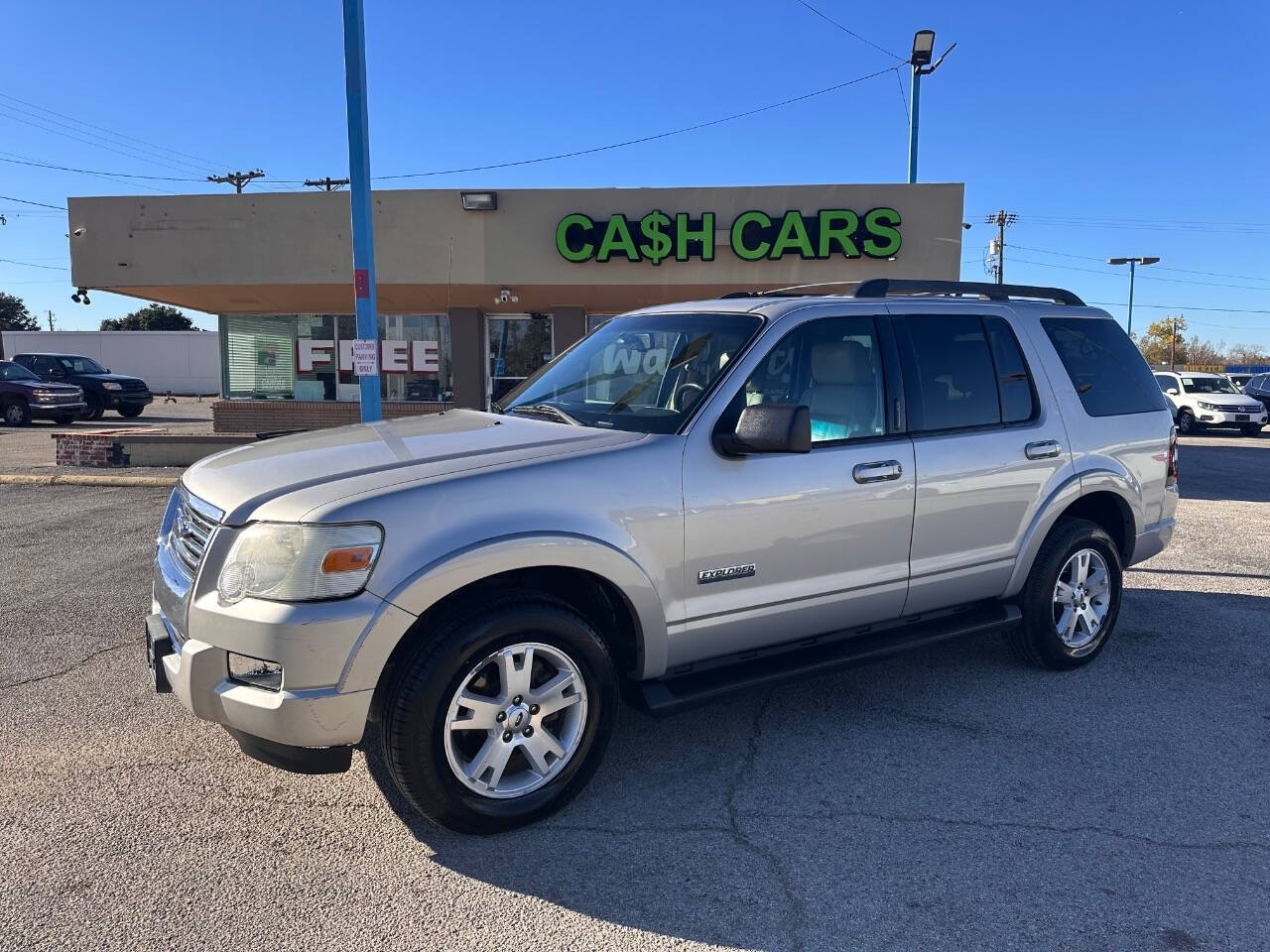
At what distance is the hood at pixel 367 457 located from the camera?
3018mm

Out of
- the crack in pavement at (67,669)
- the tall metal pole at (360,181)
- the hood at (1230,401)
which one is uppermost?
the tall metal pole at (360,181)

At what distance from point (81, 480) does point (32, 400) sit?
14.8 meters

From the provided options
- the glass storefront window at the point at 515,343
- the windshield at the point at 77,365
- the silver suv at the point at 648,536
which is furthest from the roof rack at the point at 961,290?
the windshield at the point at 77,365

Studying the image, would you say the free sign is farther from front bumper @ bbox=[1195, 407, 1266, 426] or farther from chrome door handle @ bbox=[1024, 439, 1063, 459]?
front bumper @ bbox=[1195, 407, 1266, 426]

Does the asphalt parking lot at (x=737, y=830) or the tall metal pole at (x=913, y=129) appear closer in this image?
the asphalt parking lot at (x=737, y=830)

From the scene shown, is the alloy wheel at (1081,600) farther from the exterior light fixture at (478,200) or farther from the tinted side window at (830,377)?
the exterior light fixture at (478,200)

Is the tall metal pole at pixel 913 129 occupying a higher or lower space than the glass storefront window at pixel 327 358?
higher

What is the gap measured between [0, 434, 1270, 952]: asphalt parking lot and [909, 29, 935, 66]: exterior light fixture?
11429mm

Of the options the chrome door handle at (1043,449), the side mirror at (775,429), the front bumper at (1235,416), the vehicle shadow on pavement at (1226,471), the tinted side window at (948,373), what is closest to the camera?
the side mirror at (775,429)

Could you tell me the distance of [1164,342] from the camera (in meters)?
83.9

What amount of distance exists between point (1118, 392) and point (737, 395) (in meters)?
2.70

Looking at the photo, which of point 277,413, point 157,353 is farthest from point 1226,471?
point 157,353

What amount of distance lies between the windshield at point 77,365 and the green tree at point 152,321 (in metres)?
41.5

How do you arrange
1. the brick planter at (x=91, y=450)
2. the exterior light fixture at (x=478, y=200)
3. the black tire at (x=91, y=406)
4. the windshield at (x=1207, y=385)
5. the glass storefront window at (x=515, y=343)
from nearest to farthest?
the brick planter at (x=91, y=450) < the exterior light fixture at (x=478, y=200) < the glass storefront window at (x=515, y=343) < the black tire at (x=91, y=406) < the windshield at (x=1207, y=385)
